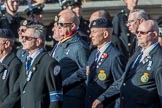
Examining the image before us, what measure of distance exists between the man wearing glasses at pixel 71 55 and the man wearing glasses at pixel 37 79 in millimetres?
900

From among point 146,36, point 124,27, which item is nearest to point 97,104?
point 146,36

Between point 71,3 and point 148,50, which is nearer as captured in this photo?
point 148,50

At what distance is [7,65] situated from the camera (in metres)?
9.38

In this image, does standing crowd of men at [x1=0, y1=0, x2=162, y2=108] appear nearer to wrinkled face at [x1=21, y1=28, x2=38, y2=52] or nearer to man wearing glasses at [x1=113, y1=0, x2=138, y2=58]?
wrinkled face at [x1=21, y1=28, x2=38, y2=52]

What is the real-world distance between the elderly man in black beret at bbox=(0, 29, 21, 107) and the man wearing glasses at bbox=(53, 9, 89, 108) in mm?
708

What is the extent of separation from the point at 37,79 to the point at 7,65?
876 mm

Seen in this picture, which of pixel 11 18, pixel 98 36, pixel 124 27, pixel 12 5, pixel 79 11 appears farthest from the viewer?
pixel 12 5

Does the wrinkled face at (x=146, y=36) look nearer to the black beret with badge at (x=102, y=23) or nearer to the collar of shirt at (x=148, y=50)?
the collar of shirt at (x=148, y=50)

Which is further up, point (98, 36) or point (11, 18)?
point (98, 36)

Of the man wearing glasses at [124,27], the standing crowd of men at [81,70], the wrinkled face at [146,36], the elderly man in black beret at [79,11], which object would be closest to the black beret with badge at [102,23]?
the standing crowd of men at [81,70]

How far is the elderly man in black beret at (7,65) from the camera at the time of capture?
921 cm

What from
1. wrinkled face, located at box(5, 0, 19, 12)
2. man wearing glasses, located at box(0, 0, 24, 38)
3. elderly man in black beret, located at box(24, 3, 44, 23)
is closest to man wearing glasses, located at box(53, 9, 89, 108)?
elderly man in black beret, located at box(24, 3, 44, 23)

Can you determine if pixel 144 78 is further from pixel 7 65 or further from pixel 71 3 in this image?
pixel 71 3

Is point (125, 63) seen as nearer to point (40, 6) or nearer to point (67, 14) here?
point (67, 14)
